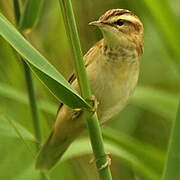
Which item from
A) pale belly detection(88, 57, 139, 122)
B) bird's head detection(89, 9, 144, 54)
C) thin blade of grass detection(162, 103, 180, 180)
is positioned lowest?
pale belly detection(88, 57, 139, 122)

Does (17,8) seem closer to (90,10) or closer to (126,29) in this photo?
(126,29)

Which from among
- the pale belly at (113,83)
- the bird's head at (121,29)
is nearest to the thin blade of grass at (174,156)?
the bird's head at (121,29)

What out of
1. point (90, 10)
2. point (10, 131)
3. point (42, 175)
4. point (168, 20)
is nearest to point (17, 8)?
point (10, 131)

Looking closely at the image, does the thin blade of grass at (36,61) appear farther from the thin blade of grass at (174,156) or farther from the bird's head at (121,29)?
the bird's head at (121,29)

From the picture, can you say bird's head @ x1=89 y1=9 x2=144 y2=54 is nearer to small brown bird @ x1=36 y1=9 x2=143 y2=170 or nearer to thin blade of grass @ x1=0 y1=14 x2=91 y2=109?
small brown bird @ x1=36 y1=9 x2=143 y2=170

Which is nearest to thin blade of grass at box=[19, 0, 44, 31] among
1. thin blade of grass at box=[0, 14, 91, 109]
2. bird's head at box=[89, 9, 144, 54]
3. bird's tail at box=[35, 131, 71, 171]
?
bird's head at box=[89, 9, 144, 54]
